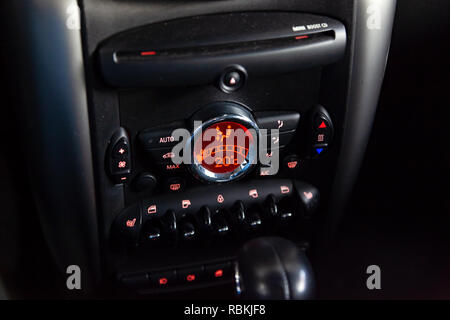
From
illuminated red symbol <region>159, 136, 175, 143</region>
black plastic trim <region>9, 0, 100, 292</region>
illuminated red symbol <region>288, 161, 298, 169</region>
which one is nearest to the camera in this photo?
black plastic trim <region>9, 0, 100, 292</region>

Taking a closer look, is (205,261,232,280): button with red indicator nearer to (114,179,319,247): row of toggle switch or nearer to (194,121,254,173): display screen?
(114,179,319,247): row of toggle switch

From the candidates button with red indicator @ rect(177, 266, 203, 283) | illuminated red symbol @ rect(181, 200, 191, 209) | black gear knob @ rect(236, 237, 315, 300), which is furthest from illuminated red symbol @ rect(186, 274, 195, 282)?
black gear knob @ rect(236, 237, 315, 300)

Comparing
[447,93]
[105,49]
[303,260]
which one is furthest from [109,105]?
[447,93]

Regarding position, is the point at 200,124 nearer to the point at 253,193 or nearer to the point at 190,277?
the point at 253,193

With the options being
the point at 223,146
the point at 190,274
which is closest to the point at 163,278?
the point at 190,274

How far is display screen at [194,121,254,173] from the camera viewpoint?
0.74 meters

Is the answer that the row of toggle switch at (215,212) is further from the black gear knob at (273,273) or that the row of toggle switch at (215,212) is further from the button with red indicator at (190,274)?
the black gear knob at (273,273)

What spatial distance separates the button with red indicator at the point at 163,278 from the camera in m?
0.86

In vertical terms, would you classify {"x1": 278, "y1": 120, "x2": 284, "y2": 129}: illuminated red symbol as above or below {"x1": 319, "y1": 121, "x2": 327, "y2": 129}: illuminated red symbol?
above

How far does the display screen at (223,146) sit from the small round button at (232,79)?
0.06m

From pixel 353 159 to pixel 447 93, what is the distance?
17 cm

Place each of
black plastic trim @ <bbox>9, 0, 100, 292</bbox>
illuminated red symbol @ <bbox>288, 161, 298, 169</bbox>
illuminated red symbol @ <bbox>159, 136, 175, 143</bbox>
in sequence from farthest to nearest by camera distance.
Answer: illuminated red symbol @ <bbox>288, 161, 298, 169</bbox>, illuminated red symbol @ <bbox>159, 136, 175, 143</bbox>, black plastic trim @ <bbox>9, 0, 100, 292</bbox>

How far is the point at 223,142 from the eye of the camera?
747 mm

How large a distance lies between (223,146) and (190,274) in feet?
0.80
